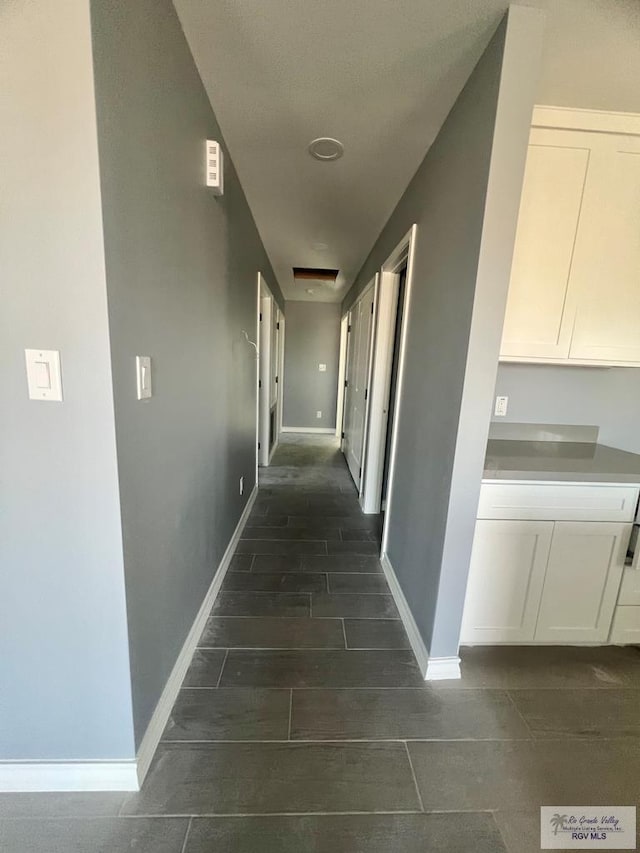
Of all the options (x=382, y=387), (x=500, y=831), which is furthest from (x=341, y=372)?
(x=500, y=831)

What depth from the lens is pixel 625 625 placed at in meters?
1.62

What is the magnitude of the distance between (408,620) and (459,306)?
4.95 feet

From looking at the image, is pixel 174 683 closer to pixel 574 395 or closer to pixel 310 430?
pixel 574 395

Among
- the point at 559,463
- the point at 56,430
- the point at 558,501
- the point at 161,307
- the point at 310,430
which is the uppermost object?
the point at 161,307

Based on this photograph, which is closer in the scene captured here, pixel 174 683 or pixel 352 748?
pixel 352 748

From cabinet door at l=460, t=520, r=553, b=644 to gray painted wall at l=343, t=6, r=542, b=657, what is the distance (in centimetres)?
15

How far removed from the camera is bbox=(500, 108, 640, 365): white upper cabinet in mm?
1426

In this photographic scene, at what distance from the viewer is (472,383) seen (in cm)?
127

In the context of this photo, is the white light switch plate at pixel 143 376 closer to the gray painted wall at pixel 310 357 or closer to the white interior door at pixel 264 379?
the white interior door at pixel 264 379

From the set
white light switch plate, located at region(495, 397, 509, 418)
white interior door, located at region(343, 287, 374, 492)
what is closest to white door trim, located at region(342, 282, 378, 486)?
white interior door, located at region(343, 287, 374, 492)

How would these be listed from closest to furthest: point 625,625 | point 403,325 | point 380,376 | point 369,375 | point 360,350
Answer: point 625,625 < point 403,325 < point 380,376 < point 369,375 < point 360,350

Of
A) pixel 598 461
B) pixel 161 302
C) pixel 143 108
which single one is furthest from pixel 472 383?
pixel 143 108

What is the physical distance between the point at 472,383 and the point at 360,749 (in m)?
1.35

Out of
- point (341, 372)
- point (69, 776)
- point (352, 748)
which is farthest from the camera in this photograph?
point (341, 372)
